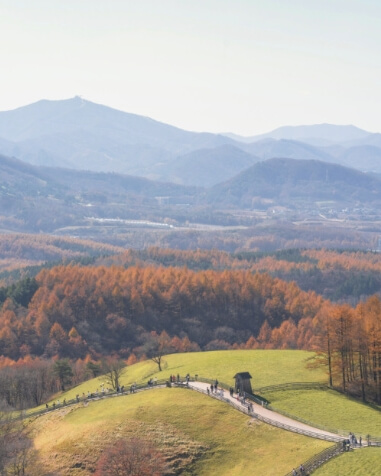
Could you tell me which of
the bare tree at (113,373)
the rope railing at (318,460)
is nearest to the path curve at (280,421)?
the rope railing at (318,460)

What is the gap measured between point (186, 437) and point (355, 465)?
20.0 metres

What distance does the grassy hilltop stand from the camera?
70.1 m

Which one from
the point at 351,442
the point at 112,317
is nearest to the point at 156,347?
the point at 112,317

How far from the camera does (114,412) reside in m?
86.3

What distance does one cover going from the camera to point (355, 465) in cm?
6338

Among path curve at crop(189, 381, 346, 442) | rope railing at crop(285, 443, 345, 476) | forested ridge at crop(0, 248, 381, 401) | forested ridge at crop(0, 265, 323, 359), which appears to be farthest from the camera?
forested ridge at crop(0, 265, 323, 359)

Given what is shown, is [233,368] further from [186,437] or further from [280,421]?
[186,437]

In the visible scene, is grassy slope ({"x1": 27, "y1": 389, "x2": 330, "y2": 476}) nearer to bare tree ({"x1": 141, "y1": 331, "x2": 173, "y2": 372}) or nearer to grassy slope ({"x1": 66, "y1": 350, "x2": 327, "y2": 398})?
grassy slope ({"x1": 66, "y1": 350, "x2": 327, "y2": 398})

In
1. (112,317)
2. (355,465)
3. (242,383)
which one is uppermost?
(242,383)

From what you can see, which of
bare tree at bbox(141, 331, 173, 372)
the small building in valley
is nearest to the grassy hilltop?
the small building in valley

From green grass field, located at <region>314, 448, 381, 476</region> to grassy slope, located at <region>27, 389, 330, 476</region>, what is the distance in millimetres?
3354

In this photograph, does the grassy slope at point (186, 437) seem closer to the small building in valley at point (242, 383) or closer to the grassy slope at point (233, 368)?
the small building in valley at point (242, 383)

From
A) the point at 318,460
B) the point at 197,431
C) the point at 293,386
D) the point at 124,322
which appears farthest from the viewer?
the point at 124,322

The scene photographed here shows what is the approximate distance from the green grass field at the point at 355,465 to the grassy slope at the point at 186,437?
335 centimetres
